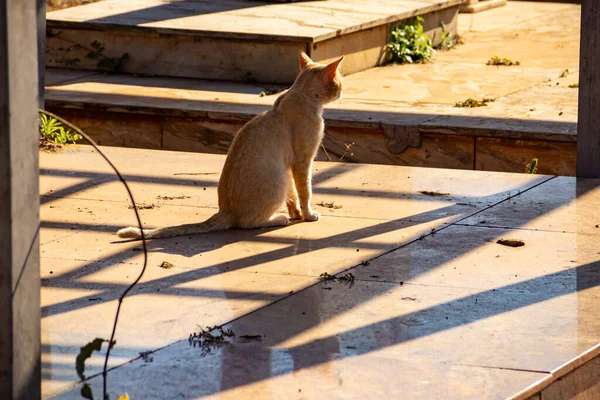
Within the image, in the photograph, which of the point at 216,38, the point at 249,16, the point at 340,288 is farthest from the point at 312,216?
the point at 249,16

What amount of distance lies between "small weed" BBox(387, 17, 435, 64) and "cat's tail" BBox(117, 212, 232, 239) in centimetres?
637

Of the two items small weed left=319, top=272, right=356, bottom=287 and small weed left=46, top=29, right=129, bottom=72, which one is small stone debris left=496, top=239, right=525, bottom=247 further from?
small weed left=46, top=29, right=129, bottom=72

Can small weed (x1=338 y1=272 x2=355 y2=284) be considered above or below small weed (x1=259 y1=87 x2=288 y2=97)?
below

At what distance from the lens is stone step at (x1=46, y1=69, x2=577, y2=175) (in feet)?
28.1

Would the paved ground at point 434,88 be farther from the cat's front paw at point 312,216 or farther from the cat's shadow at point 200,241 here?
the cat's shadow at point 200,241

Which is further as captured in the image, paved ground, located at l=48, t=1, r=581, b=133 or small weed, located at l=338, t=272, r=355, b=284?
paved ground, located at l=48, t=1, r=581, b=133

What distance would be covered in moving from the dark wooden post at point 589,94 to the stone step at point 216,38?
3556 mm

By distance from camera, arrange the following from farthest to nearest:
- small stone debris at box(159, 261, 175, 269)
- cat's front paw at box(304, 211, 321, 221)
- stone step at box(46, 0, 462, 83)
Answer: stone step at box(46, 0, 462, 83), cat's front paw at box(304, 211, 321, 221), small stone debris at box(159, 261, 175, 269)

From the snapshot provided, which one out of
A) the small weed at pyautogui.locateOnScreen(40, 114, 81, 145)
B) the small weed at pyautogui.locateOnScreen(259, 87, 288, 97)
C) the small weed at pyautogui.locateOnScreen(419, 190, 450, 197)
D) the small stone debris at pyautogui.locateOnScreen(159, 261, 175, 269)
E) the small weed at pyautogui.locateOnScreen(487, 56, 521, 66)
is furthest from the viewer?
the small weed at pyautogui.locateOnScreen(487, 56, 521, 66)

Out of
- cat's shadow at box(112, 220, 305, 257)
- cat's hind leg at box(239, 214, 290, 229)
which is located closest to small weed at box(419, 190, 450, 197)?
cat's hind leg at box(239, 214, 290, 229)

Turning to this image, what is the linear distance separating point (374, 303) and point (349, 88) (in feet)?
19.4

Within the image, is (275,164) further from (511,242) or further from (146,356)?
A: (146,356)

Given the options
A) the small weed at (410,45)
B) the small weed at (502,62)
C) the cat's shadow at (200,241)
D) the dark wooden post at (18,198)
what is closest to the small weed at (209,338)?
the dark wooden post at (18,198)

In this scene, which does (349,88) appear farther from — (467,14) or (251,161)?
(467,14)
